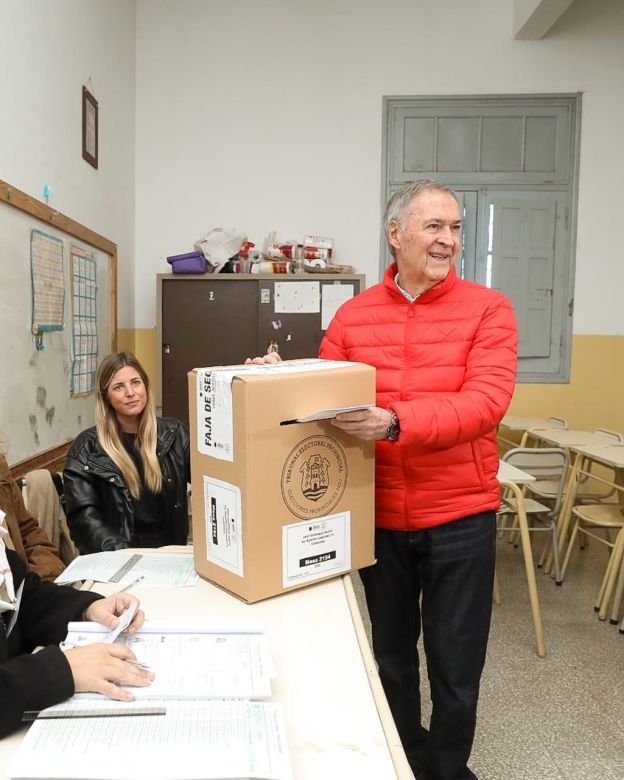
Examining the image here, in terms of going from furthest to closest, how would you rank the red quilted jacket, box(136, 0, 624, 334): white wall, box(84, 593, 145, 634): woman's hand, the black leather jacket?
box(136, 0, 624, 334): white wall < the black leather jacket < the red quilted jacket < box(84, 593, 145, 634): woman's hand

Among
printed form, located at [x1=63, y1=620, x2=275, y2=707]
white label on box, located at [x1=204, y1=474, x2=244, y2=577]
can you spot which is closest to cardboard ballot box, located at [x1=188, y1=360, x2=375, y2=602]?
white label on box, located at [x1=204, y1=474, x2=244, y2=577]

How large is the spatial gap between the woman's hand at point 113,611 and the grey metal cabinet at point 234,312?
3098 millimetres

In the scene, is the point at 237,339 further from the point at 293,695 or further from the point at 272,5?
the point at 293,695

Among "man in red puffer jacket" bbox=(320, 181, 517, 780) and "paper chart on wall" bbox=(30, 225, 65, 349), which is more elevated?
"paper chart on wall" bbox=(30, 225, 65, 349)

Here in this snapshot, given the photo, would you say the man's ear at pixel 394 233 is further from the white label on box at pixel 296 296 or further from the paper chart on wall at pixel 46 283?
the white label on box at pixel 296 296

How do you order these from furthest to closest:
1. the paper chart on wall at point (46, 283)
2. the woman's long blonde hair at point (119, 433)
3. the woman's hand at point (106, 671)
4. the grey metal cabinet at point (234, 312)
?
the grey metal cabinet at point (234, 312) → the paper chart on wall at point (46, 283) → the woman's long blonde hair at point (119, 433) → the woman's hand at point (106, 671)

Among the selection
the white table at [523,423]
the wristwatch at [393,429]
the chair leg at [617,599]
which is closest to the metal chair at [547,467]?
the chair leg at [617,599]

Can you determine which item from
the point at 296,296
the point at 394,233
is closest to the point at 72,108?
the point at 296,296

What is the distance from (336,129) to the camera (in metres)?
4.54

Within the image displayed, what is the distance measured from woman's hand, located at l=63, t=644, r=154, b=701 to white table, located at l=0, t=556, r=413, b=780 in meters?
0.10

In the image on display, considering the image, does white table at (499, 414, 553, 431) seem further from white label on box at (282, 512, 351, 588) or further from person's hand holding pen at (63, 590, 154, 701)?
person's hand holding pen at (63, 590, 154, 701)

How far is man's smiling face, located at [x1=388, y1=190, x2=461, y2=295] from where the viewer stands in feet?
4.58

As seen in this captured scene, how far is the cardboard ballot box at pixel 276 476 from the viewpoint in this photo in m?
1.06

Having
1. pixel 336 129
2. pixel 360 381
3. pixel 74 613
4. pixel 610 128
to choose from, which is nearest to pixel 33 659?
pixel 74 613
